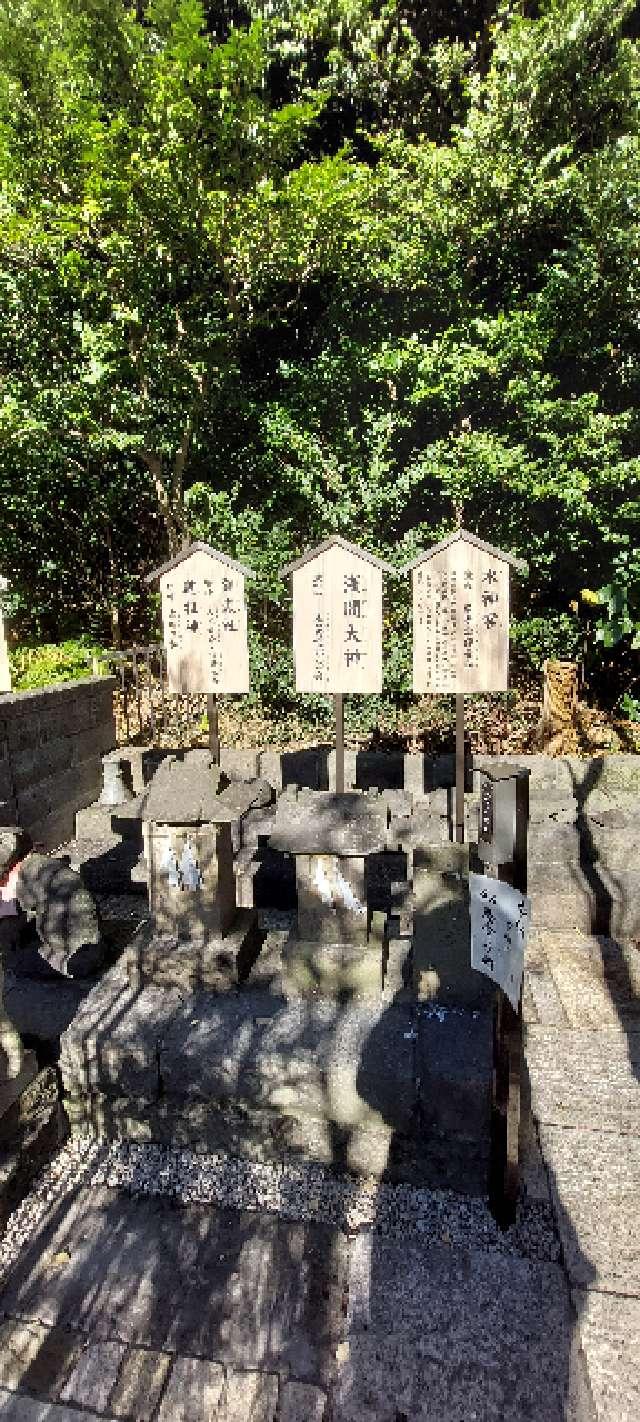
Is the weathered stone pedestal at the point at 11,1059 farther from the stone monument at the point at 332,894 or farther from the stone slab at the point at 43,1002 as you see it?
the stone monument at the point at 332,894

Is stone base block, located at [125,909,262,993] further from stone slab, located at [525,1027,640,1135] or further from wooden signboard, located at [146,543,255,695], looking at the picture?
wooden signboard, located at [146,543,255,695]

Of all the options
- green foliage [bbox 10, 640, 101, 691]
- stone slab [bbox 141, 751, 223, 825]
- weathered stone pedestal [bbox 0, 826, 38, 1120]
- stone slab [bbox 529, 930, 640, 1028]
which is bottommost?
stone slab [bbox 529, 930, 640, 1028]

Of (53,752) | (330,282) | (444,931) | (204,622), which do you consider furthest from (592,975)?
(330,282)

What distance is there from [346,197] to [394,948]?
10.3 meters

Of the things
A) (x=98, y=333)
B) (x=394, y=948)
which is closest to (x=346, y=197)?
(x=98, y=333)

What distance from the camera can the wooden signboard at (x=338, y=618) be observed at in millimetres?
6293

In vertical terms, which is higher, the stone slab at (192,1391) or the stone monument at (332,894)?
the stone monument at (332,894)

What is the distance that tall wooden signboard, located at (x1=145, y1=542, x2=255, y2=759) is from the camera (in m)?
6.52

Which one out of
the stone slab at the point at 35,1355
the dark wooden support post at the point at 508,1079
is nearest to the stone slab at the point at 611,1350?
the dark wooden support post at the point at 508,1079

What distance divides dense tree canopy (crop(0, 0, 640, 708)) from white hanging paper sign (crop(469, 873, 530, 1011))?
Answer: 798cm

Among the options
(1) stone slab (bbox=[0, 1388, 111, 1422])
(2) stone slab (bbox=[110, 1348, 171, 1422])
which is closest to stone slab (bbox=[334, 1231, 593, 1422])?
(2) stone slab (bbox=[110, 1348, 171, 1422])

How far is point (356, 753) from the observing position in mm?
8906

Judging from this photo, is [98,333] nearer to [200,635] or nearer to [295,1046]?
[200,635]

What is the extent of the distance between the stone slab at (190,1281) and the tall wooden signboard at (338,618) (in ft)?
14.1
